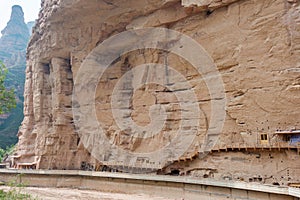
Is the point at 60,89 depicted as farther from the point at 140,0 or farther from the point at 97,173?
the point at 140,0

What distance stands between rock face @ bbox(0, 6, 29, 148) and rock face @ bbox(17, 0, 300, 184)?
1531 cm

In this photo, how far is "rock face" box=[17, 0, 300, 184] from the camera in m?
12.5

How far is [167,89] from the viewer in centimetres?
1728

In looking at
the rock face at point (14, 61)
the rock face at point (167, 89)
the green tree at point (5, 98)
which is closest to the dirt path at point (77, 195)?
the rock face at point (167, 89)

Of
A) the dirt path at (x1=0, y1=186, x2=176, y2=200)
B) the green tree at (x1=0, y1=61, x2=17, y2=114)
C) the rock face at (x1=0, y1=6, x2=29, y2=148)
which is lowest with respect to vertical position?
the dirt path at (x1=0, y1=186, x2=176, y2=200)

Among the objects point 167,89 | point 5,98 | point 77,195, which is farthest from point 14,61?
point 5,98

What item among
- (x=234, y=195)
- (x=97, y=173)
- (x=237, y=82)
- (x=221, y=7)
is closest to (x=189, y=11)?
(x=221, y=7)

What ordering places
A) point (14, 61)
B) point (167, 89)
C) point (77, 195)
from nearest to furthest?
point (77, 195) → point (167, 89) → point (14, 61)

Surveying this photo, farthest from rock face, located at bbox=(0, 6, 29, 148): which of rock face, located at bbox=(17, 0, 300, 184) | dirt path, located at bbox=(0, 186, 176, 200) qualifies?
dirt path, located at bbox=(0, 186, 176, 200)

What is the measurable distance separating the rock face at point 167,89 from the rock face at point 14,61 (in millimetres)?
15311

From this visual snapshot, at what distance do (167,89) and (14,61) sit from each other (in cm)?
5157

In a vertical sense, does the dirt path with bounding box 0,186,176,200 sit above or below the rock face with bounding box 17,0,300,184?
below

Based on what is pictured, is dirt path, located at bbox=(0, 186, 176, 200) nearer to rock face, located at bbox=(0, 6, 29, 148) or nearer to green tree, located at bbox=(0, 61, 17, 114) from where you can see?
green tree, located at bbox=(0, 61, 17, 114)

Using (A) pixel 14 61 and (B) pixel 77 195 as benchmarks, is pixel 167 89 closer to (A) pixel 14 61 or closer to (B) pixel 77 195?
(B) pixel 77 195
